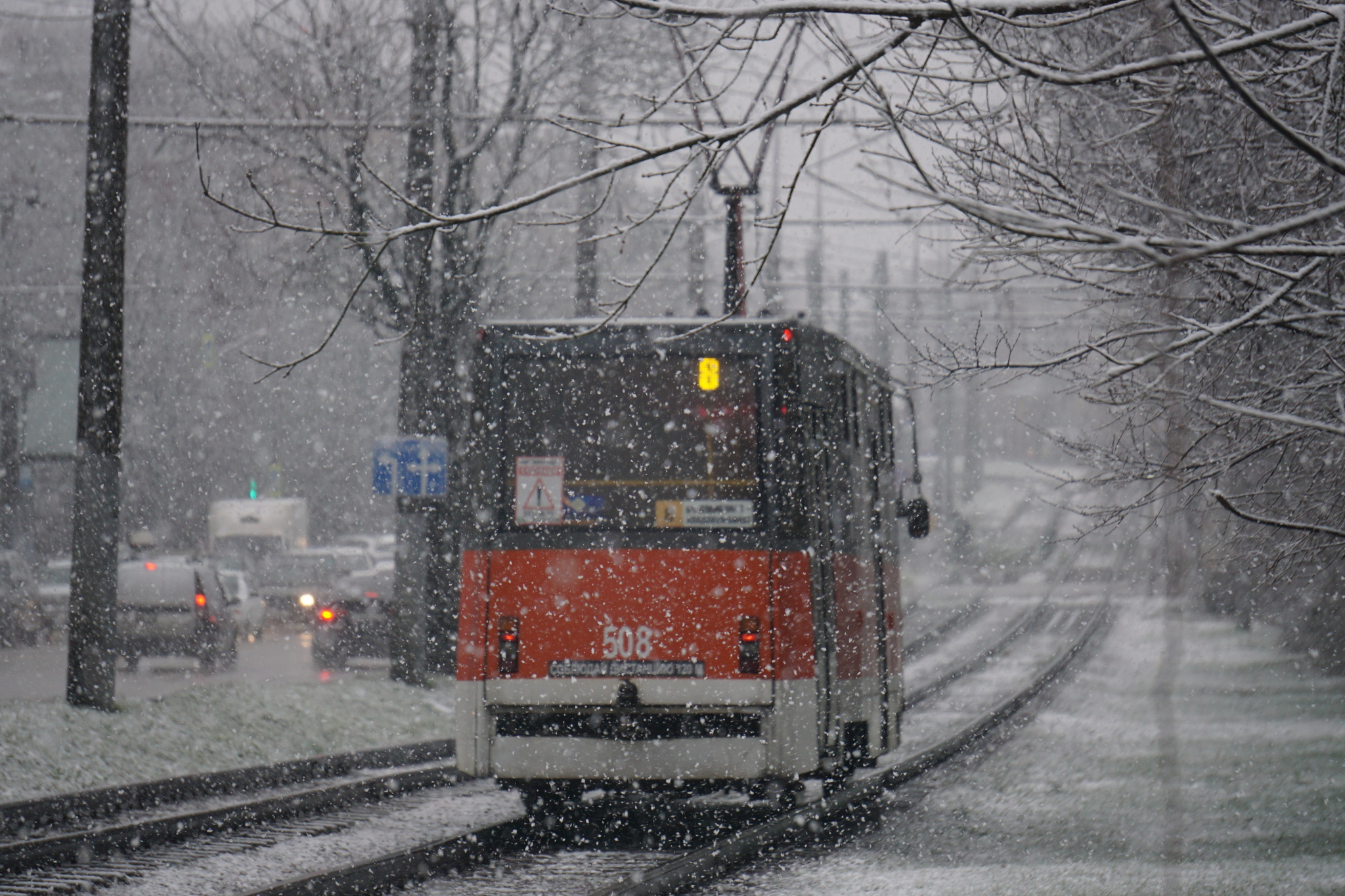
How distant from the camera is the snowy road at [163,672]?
2100 cm

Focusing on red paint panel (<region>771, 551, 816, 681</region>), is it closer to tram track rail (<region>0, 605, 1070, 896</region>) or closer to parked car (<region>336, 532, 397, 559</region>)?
tram track rail (<region>0, 605, 1070, 896</region>)

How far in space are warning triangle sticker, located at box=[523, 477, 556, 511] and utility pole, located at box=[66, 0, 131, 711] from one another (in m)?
5.13

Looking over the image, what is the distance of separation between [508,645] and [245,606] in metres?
24.8

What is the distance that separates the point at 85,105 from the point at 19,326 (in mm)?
5457

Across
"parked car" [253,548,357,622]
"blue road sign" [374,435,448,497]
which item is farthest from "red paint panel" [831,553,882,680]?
"parked car" [253,548,357,622]

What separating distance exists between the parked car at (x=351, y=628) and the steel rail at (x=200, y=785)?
8798 millimetres

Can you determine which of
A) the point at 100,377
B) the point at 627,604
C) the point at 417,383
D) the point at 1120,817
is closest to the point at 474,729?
the point at 627,604

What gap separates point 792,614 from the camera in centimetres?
976

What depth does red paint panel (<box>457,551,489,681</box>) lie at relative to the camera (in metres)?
9.89

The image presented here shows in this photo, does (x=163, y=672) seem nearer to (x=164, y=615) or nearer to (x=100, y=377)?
(x=164, y=615)

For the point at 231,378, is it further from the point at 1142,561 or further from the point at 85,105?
the point at 1142,561

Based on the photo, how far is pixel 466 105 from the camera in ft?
64.5

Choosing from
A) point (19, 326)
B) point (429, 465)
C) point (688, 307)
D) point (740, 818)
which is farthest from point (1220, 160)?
point (19, 326)

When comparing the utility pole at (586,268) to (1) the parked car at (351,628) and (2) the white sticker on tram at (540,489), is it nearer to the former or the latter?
(1) the parked car at (351,628)
